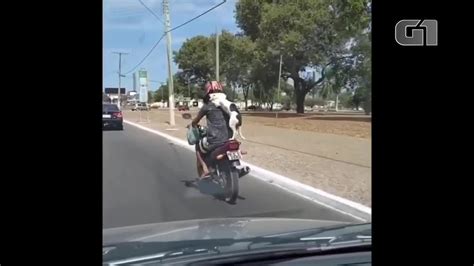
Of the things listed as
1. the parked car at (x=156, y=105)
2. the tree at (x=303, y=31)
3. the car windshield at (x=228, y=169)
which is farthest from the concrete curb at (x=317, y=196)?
the parked car at (x=156, y=105)

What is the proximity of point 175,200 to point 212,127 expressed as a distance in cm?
111

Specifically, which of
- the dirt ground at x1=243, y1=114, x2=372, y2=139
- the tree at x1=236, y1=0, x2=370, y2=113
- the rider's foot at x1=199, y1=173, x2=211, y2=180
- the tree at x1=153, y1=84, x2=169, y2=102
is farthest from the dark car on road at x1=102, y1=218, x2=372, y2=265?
the tree at x1=153, y1=84, x2=169, y2=102

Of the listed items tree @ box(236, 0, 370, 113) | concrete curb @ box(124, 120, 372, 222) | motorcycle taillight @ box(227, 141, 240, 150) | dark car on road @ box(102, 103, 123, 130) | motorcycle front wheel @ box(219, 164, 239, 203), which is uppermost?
tree @ box(236, 0, 370, 113)

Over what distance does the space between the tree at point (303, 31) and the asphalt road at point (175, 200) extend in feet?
51.3

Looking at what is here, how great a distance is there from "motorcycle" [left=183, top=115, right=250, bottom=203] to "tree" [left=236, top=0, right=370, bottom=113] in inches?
711

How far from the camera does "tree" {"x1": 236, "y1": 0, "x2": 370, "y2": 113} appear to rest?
29.9m

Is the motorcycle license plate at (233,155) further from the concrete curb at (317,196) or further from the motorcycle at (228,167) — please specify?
the concrete curb at (317,196)

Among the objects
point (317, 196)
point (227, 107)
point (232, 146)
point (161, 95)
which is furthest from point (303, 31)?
point (232, 146)

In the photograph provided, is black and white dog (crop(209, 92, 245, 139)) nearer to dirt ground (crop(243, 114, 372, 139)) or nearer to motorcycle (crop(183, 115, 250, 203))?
motorcycle (crop(183, 115, 250, 203))

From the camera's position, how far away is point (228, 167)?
858 centimetres

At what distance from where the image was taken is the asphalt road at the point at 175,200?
7.66 metres
